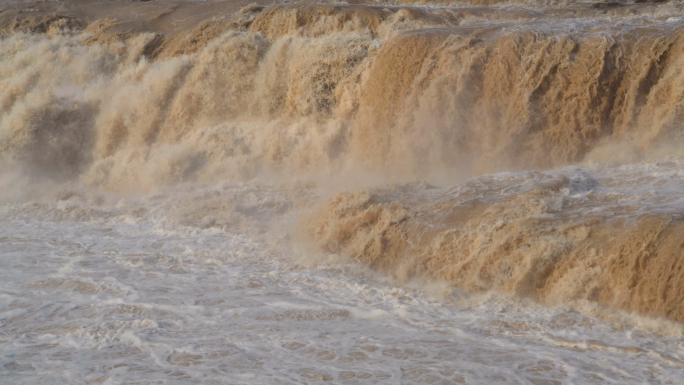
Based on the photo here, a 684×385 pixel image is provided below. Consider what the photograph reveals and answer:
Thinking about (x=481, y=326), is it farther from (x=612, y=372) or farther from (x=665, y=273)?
(x=665, y=273)

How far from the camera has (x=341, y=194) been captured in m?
7.50

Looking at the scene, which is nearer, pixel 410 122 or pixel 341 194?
pixel 341 194

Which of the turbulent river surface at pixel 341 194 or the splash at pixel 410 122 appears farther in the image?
the splash at pixel 410 122

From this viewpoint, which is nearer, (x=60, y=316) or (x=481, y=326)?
(x=481, y=326)

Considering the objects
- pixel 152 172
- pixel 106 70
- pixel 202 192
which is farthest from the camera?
pixel 106 70

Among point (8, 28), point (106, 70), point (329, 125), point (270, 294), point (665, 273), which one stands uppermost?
point (8, 28)

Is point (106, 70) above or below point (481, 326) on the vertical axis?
above

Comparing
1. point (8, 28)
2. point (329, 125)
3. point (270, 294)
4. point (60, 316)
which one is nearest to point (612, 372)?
point (270, 294)

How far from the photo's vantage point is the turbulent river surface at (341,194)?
16.7 feet

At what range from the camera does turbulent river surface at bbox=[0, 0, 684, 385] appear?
509 cm

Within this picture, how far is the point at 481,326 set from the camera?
17.5 feet

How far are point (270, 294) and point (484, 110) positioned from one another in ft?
12.8

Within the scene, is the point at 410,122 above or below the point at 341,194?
above

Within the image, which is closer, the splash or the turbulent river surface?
the turbulent river surface
